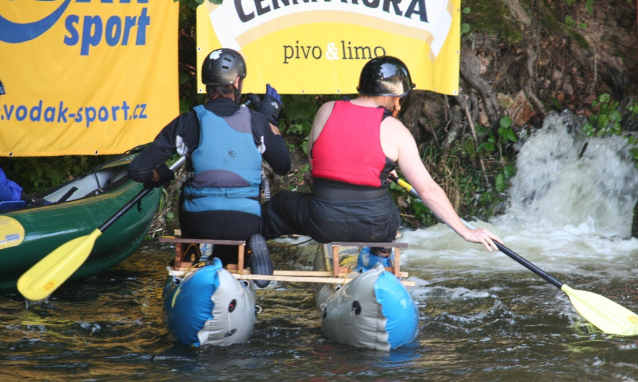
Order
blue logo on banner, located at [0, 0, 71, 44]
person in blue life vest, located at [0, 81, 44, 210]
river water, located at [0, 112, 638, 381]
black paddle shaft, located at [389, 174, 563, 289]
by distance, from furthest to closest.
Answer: blue logo on banner, located at [0, 0, 71, 44], person in blue life vest, located at [0, 81, 44, 210], black paddle shaft, located at [389, 174, 563, 289], river water, located at [0, 112, 638, 381]

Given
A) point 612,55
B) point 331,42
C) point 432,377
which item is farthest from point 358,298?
point 612,55

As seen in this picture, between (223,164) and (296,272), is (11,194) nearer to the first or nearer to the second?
(223,164)

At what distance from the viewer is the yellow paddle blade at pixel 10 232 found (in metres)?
5.05

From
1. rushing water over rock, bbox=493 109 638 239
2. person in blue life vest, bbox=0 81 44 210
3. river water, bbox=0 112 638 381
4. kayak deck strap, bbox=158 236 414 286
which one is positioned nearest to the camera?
river water, bbox=0 112 638 381

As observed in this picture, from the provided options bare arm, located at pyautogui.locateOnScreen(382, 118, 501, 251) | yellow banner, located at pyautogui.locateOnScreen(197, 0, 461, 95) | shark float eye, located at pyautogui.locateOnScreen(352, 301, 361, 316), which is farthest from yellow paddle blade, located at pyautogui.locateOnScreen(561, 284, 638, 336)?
yellow banner, located at pyautogui.locateOnScreen(197, 0, 461, 95)

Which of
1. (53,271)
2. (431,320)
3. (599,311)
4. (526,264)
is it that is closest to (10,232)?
(53,271)

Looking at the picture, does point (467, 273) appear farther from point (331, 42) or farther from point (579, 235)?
point (331, 42)

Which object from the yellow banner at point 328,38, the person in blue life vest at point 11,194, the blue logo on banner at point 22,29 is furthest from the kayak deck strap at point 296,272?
the blue logo on banner at point 22,29

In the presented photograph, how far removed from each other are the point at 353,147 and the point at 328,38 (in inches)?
118

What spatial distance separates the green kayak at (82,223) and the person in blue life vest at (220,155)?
2.23 feet

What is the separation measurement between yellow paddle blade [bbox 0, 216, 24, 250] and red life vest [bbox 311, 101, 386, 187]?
2188mm

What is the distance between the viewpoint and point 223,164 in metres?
4.26

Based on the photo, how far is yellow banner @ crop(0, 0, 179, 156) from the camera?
6.76 m

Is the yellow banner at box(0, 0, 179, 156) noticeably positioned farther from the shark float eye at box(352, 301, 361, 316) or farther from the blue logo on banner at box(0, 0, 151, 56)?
the shark float eye at box(352, 301, 361, 316)
